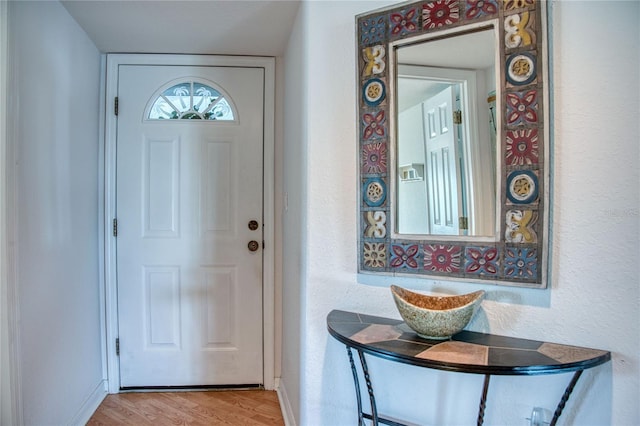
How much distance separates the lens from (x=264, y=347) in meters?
2.25

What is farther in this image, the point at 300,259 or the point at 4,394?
the point at 300,259

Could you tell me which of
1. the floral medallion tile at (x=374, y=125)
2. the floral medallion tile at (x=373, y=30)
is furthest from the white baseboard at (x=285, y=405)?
the floral medallion tile at (x=373, y=30)

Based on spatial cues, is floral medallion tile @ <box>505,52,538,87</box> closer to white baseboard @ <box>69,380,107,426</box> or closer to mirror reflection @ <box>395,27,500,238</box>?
mirror reflection @ <box>395,27,500,238</box>

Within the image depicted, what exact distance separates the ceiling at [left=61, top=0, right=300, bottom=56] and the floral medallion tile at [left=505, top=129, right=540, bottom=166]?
109cm

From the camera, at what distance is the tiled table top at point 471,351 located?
95 cm

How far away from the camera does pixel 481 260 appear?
1.18 meters

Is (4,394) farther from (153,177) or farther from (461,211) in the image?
(461,211)

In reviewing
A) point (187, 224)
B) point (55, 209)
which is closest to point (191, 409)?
point (187, 224)

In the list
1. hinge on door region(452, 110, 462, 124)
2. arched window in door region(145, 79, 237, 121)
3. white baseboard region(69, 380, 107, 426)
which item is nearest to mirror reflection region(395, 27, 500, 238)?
hinge on door region(452, 110, 462, 124)

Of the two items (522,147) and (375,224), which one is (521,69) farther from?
(375,224)

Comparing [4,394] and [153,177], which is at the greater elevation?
[153,177]

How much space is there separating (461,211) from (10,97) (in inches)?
61.7

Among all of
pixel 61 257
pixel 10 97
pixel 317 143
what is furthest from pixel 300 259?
pixel 10 97

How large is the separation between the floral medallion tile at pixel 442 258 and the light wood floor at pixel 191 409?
1225 mm
